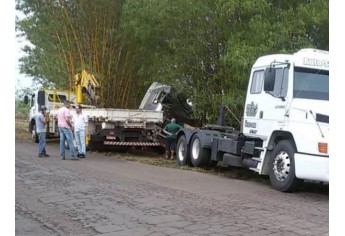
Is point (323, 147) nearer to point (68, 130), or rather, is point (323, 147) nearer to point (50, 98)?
point (68, 130)

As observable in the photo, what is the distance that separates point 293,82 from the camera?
29.6ft

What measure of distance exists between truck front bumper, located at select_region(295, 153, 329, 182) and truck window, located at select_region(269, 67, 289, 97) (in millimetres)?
1405

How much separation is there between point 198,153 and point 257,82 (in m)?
2.86

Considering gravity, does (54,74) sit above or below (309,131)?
above

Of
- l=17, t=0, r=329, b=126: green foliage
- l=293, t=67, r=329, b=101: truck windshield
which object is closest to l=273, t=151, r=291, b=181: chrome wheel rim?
l=293, t=67, r=329, b=101: truck windshield

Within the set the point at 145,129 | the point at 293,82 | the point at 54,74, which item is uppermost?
the point at 54,74

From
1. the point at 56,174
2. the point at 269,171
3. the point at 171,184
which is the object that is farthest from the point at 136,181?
the point at 269,171

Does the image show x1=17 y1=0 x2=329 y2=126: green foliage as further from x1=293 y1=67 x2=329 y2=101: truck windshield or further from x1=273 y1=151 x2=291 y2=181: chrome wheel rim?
x1=273 y1=151 x2=291 y2=181: chrome wheel rim

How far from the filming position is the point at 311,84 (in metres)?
9.05

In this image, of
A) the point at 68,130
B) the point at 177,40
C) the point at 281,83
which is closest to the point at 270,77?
the point at 281,83

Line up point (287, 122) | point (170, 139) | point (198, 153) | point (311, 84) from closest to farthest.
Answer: point (287, 122), point (311, 84), point (198, 153), point (170, 139)

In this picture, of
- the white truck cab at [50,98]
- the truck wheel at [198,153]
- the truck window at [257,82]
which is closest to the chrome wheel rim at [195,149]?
the truck wheel at [198,153]

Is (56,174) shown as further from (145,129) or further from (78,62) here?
(78,62)

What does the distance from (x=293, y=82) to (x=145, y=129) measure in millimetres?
7047
